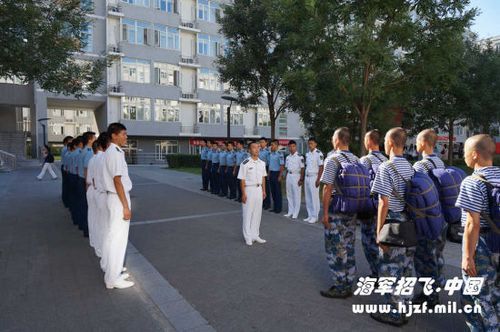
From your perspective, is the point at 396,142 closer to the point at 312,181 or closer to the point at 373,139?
the point at 373,139

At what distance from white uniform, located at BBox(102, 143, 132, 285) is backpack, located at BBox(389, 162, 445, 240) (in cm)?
319

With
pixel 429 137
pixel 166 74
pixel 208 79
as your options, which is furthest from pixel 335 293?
pixel 208 79

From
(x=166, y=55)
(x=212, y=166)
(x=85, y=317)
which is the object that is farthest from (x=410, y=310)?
(x=166, y=55)

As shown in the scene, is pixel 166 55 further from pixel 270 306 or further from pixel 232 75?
pixel 270 306

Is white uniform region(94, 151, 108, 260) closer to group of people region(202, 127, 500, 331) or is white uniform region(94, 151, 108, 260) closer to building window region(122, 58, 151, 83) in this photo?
group of people region(202, 127, 500, 331)

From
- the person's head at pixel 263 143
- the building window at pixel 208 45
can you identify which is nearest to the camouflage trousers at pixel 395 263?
the person's head at pixel 263 143

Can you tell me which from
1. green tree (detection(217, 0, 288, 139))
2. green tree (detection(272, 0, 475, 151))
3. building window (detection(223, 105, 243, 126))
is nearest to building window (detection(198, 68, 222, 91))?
building window (detection(223, 105, 243, 126))

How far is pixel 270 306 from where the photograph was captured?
4246mm

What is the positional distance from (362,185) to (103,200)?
346 centimetres

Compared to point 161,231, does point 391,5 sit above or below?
above

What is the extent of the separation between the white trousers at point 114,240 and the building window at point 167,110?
35.5 meters

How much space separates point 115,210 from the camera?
4.80 metres

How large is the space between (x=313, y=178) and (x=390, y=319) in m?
5.95

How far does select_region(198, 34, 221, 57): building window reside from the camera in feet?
138
